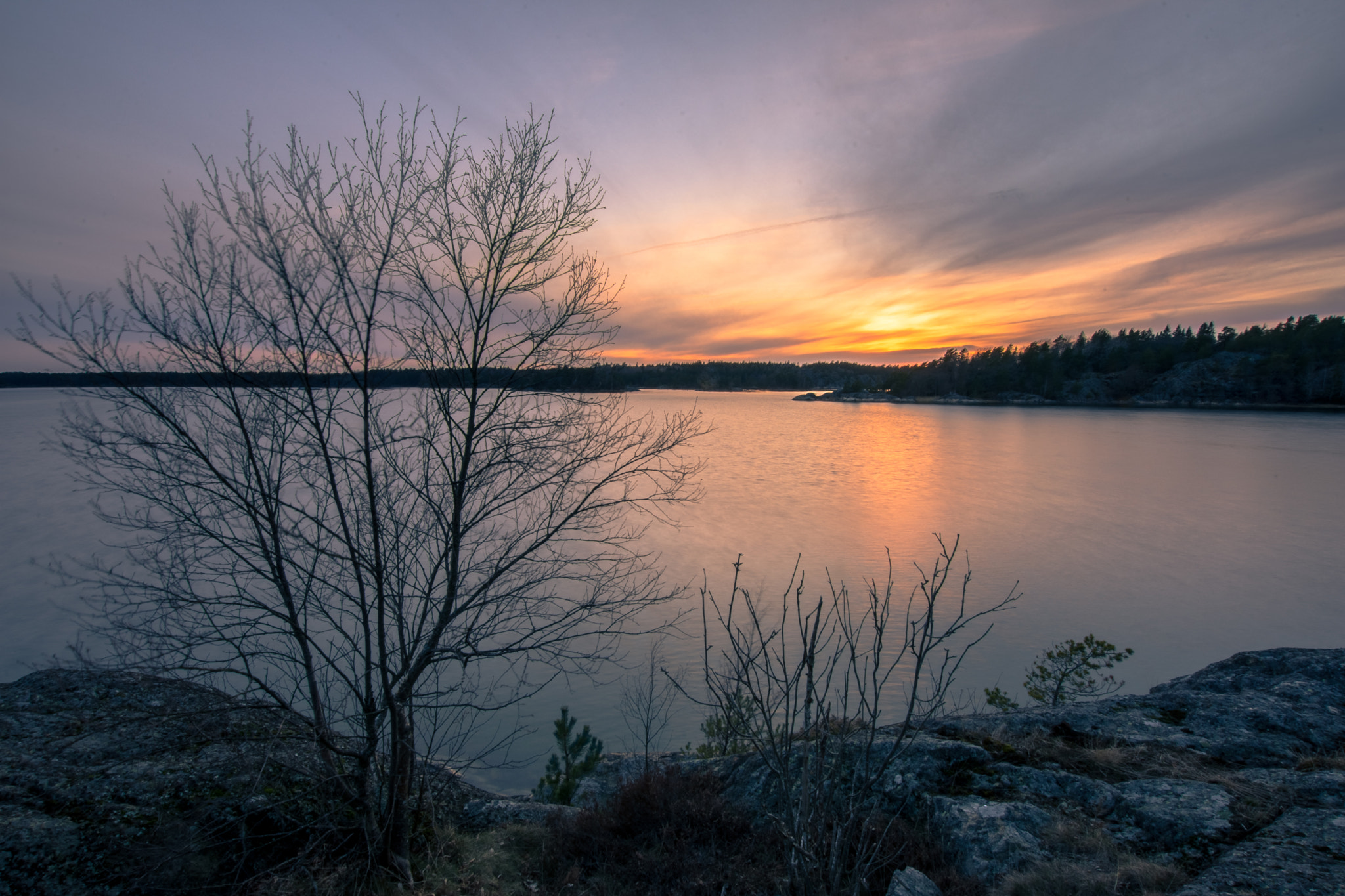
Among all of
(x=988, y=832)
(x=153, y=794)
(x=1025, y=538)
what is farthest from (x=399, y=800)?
(x=1025, y=538)

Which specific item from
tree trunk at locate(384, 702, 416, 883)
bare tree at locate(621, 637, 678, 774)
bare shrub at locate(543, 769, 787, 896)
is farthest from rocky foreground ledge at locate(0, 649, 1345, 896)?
bare tree at locate(621, 637, 678, 774)

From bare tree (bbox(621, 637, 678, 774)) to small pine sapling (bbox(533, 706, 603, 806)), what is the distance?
1.63 metres

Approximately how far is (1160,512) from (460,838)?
30.3m

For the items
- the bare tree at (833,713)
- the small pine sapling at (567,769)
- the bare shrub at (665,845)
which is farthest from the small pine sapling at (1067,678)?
the small pine sapling at (567,769)

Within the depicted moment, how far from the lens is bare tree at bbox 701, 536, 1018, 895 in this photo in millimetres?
2652

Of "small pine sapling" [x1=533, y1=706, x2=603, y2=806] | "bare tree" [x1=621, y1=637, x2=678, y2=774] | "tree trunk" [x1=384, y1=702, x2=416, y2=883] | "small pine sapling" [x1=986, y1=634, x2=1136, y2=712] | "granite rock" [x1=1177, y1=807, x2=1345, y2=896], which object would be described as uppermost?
"granite rock" [x1=1177, y1=807, x2=1345, y2=896]

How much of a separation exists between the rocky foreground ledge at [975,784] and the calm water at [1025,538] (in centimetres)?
538

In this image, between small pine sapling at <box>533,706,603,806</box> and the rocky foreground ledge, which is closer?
the rocky foreground ledge

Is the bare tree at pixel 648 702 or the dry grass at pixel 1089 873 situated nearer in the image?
the dry grass at pixel 1089 873

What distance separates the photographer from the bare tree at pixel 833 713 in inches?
104

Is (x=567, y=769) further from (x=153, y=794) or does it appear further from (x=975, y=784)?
(x=975, y=784)

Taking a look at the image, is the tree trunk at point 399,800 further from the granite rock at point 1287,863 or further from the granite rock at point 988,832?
the granite rock at point 1287,863

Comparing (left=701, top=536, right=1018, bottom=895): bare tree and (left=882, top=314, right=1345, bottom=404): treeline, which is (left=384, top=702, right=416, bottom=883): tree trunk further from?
(left=882, top=314, right=1345, bottom=404): treeline

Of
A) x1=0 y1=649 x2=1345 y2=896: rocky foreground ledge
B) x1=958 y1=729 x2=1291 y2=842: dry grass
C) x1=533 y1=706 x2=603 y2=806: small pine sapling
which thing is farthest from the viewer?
x1=533 y1=706 x2=603 y2=806: small pine sapling
